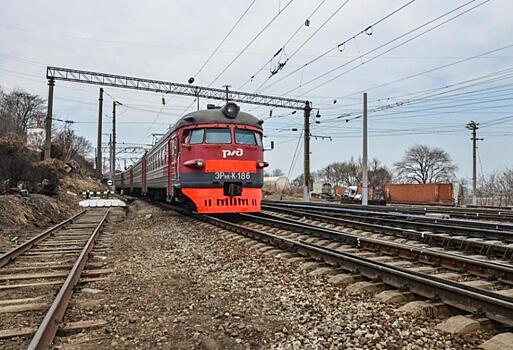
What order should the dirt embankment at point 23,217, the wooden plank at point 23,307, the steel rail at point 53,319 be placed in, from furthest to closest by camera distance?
the dirt embankment at point 23,217, the wooden plank at point 23,307, the steel rail at point 53,319

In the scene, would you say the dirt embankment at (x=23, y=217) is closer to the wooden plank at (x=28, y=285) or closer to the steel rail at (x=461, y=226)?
the wooden plank at (x=28, y=285)

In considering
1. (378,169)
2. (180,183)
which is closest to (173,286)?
(180,183)

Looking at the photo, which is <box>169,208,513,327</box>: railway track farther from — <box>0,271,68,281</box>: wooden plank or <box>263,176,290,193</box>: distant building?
<box>263,176,290,193</box>: distant building

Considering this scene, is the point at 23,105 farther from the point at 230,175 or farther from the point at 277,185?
the point at 230,175

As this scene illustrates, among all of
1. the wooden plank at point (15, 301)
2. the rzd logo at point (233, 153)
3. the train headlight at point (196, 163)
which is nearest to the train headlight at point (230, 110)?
the rzd logo at point (233, 153)

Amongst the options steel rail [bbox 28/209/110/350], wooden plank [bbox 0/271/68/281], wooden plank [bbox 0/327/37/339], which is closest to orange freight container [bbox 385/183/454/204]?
wooden plank [bbox 0/271/68/281]

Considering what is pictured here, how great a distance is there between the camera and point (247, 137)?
44.0 ft

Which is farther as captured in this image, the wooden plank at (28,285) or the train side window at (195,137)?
the train side window at (195,137)

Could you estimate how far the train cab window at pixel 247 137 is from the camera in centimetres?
1322

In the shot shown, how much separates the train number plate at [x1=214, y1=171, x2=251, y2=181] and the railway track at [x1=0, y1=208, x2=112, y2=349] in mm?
3787

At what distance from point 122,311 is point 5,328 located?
3.73ft

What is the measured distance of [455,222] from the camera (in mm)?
12164

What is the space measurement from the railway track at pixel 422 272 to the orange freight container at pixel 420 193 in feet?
118

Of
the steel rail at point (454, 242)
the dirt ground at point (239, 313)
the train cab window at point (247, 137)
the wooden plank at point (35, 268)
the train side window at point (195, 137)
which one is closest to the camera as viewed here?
the dirt ground at point (239, 313)
